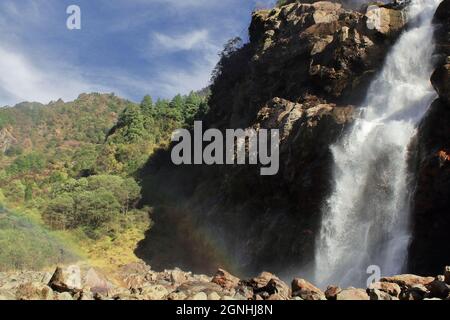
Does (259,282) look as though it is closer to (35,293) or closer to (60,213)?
Result: (35,293)

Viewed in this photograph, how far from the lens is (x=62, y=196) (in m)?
66.9

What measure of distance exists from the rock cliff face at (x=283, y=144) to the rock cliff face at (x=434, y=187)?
853 centimetres

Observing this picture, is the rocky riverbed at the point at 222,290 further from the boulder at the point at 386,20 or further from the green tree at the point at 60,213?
the green tree at the point at 60,213

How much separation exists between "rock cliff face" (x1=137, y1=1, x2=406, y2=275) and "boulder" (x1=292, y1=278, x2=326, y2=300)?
20.0m

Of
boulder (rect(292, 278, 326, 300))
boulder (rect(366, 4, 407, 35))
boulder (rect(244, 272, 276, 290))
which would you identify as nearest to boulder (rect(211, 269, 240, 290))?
boulder (rect(244, 272, 276, 290))

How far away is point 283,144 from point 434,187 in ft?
57.6

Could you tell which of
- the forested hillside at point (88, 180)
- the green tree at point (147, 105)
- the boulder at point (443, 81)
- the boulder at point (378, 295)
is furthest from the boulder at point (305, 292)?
the green tree at point (147, 105)

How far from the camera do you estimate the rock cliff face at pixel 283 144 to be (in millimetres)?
40031

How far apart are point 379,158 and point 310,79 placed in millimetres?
15452

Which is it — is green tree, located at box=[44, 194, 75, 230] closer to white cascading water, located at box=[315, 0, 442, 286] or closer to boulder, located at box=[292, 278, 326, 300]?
white cascading water, located at box=[315, 0, 442, 286]

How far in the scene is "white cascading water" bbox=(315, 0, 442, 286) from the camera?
3058 centimetres

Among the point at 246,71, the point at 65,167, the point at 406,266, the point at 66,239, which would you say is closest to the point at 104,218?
the point at 66,239

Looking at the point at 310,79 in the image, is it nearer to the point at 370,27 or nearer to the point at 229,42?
the point at 370,27

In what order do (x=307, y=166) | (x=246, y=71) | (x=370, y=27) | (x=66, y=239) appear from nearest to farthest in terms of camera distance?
(x=307, y=166) → (x=370, y=27) → (x=66, y=239) → (x=246, y=71)
